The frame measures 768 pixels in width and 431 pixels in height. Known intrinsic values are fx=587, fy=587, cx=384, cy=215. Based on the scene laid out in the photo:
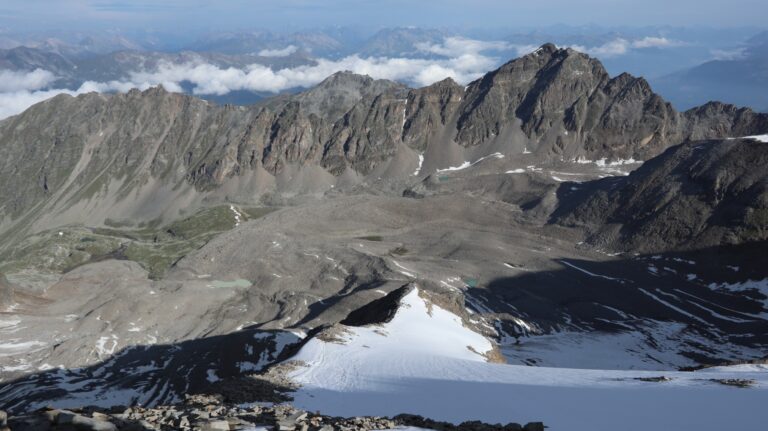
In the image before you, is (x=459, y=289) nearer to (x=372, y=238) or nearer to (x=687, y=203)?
(x=372, y=238)

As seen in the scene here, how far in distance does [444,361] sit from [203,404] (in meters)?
22.6

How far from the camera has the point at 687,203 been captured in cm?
15788

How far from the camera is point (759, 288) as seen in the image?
12788 cm

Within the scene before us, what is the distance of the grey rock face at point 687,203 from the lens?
481ft

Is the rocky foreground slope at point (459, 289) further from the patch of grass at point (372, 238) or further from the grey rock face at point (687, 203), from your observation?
the patch of grass at point (372, 238)

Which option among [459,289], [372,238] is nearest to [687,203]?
[459,289]

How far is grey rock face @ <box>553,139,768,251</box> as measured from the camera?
146625mm

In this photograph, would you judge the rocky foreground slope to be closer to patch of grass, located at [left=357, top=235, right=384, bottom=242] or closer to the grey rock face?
the grey rock face

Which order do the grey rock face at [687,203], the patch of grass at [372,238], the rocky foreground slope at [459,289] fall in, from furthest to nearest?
the patch of grass at [372,238] < the grey rock face at [687,203] < the rocky foreground slope at [459,289]

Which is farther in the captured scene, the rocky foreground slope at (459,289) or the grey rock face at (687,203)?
the grey rock face at (687,203)

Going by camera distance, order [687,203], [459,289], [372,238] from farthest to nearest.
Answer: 1. [372,238]
2. [687,203]
3. [459,289]

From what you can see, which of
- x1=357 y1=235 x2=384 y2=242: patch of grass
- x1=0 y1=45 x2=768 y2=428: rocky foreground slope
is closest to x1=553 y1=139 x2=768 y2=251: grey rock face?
x1=0 y1=45 x2=768 y2=428: rocky foreground slope

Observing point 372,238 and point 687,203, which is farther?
point 372,238

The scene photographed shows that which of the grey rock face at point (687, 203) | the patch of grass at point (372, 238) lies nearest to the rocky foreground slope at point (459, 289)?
the grey rock face at point (687, 203)
